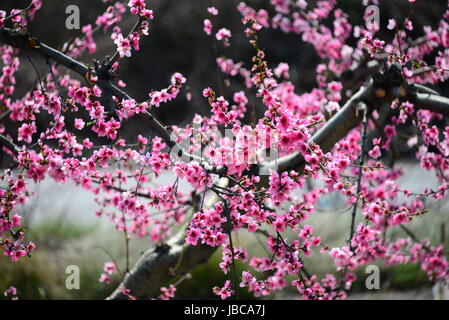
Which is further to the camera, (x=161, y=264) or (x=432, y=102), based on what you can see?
(x=161, y=264)

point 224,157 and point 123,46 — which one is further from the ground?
point 123,46

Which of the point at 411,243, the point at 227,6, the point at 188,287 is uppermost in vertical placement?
the point at 227,6

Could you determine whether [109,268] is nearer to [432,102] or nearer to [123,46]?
[123,46]

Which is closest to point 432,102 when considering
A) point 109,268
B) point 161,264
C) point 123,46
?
point 123,46

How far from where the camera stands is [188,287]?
167 inches

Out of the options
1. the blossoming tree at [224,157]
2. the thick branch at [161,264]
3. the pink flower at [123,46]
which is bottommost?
the thick branch at [161,264]

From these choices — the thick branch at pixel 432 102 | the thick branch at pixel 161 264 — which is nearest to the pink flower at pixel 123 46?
the thick branch at pixel 161 264

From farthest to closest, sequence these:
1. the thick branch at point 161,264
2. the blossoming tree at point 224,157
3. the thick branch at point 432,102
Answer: the thick branch at point 161,264 < the thick branch at point 432,102 < the blossoming tree at point 224,157

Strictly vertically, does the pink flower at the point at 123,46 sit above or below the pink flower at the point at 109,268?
above

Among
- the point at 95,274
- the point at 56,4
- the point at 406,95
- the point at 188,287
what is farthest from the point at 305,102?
the point at 56,4

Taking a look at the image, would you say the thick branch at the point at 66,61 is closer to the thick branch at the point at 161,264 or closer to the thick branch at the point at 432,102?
the thick branch at the point at 161,264
